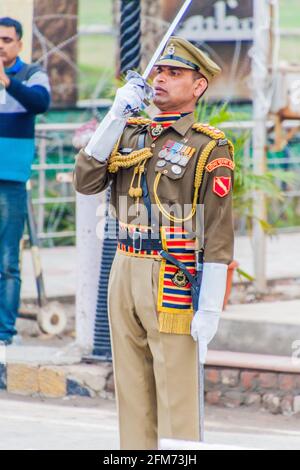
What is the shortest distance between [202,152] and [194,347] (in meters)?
0.81

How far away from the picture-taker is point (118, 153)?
612 cm

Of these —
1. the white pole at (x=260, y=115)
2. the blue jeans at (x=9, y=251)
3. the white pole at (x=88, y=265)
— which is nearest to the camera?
the white pole at (x=88, y=265)

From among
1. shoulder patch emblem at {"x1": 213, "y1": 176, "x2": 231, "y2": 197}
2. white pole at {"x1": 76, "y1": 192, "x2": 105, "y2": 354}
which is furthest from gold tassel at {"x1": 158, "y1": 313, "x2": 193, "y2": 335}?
white pole at {"x1": 76, "y1": 192, "x2": 105, "y2": 354}

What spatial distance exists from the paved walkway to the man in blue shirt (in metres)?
1.60

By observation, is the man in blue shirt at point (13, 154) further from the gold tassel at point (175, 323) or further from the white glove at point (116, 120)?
the gold tassel at point (175, 323)

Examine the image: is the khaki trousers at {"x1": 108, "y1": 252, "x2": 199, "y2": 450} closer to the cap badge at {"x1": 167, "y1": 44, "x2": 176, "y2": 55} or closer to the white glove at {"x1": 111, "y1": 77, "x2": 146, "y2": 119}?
the white glove at {"x1": 111, "y1": 77, "x2": 146, "y2": 119}

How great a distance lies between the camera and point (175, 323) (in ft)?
19.7

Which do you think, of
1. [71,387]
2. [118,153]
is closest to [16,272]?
[71,387]

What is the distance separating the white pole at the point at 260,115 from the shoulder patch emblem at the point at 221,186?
472cm

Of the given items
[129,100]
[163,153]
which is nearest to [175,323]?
[163,153]

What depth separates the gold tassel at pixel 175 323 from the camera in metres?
5.99

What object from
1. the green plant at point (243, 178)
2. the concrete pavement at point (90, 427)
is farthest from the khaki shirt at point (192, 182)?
the green plant at point (243, 178)

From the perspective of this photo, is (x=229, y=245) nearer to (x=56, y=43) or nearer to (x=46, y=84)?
(x=46, y=84)

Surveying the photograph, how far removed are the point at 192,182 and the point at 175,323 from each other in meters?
0.59
